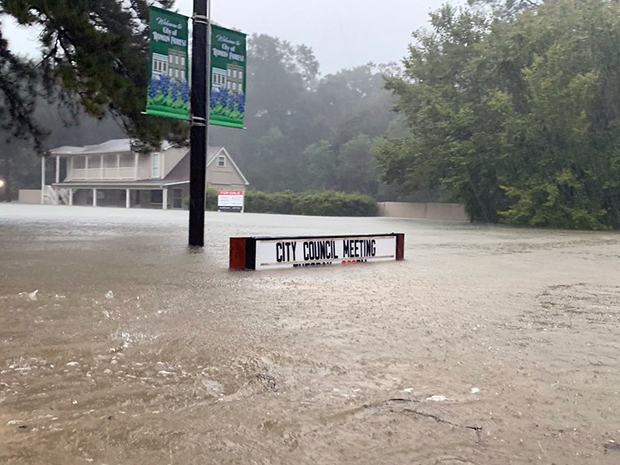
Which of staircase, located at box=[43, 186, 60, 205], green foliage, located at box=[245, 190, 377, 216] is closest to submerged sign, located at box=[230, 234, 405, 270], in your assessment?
green foliage, located at box=[245, 190, 377, 216]

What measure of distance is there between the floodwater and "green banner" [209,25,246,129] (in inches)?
209

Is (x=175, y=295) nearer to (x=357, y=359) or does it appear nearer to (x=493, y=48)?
(x=357, y=359)

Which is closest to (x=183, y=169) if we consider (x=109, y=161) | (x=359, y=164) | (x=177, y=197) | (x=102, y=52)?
(x=177, y=197)

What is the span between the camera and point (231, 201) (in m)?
46.3

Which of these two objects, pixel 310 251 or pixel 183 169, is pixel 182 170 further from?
pixel 310 251

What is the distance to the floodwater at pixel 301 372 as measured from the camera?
108 inches

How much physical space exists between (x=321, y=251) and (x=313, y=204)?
3988 centimetres

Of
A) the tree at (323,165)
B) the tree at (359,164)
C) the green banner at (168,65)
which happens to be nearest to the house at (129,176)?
the tree at (323,165)

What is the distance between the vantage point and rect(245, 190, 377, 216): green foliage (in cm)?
4966

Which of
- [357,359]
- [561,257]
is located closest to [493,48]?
[561,257]

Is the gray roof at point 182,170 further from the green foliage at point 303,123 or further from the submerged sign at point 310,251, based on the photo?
the submerged sign at point 310,251

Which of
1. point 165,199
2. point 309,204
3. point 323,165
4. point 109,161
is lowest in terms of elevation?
point 309,204

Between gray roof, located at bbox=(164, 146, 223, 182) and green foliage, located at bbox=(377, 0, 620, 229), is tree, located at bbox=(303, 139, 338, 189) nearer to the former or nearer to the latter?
gray roof, located at bbox=(164, 146, 223, 182)

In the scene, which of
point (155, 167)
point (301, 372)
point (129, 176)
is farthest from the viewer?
point (129, 176)
